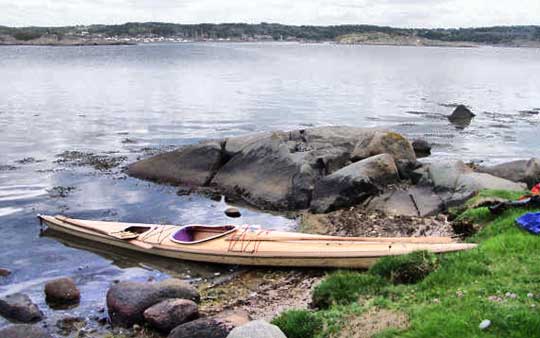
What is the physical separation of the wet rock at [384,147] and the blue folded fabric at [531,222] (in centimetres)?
1038

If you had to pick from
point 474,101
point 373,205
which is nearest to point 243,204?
point 373,205

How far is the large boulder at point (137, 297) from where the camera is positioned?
11.6 m

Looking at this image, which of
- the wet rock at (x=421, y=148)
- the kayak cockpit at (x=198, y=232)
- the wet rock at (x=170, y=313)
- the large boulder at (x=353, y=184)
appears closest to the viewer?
the wet rock at (x=170, y=313)

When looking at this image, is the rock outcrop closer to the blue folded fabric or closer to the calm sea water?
the calm sea water

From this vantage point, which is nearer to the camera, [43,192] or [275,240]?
[275,240]

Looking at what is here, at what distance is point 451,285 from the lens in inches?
383

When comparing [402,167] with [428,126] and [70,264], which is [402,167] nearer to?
[70,264]

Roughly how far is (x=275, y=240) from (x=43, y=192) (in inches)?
428

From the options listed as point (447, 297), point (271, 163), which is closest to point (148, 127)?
point (271, 163)

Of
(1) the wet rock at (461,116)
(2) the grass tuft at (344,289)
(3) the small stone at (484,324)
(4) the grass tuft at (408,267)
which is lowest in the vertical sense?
(1) the wet rock at (461,116)

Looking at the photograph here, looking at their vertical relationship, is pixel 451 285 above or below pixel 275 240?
above

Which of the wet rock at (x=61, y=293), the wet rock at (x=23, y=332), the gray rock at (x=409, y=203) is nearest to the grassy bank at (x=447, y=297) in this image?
the wet rock at (x=23, y=332)

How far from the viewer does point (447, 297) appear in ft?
29.7

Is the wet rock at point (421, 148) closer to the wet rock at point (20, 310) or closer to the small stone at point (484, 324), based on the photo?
the wet rock at point (20, 310)
